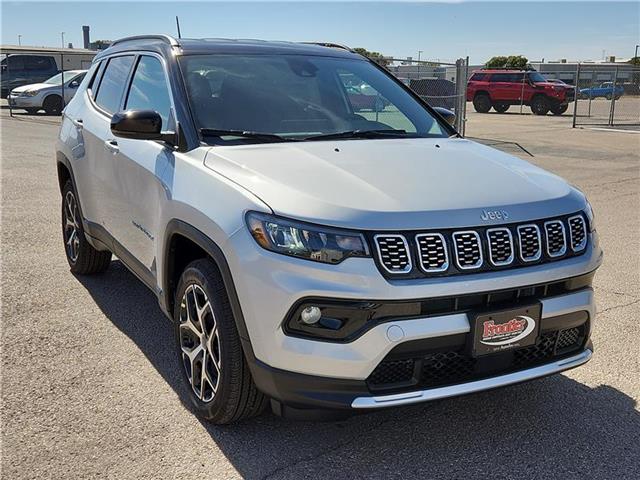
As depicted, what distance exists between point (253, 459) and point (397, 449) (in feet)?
2.13

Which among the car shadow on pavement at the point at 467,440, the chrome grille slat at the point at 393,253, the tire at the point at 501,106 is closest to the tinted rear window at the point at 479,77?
the tire at the point at 501,106

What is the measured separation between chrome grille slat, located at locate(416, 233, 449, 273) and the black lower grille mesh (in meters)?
0.35

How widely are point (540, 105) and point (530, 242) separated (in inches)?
1069

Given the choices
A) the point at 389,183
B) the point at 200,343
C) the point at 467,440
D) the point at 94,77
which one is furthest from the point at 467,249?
the point at 94,77

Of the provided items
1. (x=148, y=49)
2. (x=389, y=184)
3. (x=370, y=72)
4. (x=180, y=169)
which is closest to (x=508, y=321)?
Answer: (x=389, y=184)

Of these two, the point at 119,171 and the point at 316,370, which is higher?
the point at 119,171

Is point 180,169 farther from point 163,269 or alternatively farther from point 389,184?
point 389,184

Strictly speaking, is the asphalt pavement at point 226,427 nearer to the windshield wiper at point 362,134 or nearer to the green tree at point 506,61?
the windshield wiper at point 362,134

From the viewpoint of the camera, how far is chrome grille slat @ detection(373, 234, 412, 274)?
9.03ft

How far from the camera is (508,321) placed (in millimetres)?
2928

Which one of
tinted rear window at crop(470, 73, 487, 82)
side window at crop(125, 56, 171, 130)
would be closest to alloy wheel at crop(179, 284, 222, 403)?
side window at crop(125, 56, 171, 130)

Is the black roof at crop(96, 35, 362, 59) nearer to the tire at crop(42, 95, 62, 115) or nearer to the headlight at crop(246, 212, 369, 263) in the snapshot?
the headlight at crop(246, 212, 369, 263)

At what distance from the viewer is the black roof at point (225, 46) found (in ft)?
13.8

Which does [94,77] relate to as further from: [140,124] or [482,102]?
[482,102]
